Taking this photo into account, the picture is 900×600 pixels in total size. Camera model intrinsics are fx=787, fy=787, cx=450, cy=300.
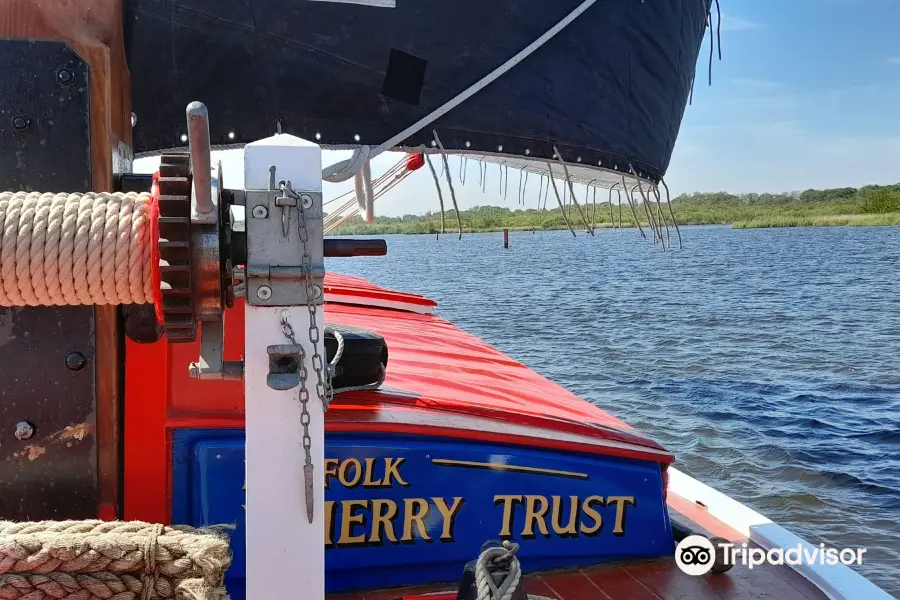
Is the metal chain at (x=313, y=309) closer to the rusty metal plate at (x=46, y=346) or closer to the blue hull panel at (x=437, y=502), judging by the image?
the rusty metal plate at (x=46, y=346)

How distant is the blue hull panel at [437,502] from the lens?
2.94 metres

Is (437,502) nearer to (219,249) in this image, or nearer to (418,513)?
(418,513)

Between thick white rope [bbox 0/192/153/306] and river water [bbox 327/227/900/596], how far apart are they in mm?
3342

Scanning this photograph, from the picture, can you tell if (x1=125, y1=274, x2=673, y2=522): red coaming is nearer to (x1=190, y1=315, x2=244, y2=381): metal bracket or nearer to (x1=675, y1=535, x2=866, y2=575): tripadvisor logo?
(x1=675, y1=535, x2=866, y2=575): tripadvisor logo

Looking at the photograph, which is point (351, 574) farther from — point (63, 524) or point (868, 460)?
point (868, 460)

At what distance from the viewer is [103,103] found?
2.39 m

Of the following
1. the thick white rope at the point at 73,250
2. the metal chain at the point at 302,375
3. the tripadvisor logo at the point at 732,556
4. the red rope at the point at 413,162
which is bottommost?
the tripadvisor logo at the point at 732,556

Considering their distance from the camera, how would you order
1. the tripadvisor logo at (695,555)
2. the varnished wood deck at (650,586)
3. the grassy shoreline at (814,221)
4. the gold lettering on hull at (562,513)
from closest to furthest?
1. the varnished wood deck at (650,586)
2. the gold lettering on hull at (562,513)
3. the tripadvisor logo at (695,555)
4. the grassy shoreline at (814,221)

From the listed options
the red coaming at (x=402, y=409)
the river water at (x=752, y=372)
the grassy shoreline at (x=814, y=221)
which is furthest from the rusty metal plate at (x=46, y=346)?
the grassy shoreline at (x=814, y=221)

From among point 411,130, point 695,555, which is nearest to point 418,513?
point 695,555

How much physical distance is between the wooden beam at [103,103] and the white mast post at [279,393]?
67cm

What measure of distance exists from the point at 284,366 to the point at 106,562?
749mm

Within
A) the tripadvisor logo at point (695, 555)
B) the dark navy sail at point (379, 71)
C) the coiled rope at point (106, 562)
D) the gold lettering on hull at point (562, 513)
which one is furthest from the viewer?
the tripadvisor logo at point (695, 555)

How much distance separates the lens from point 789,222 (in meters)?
124
